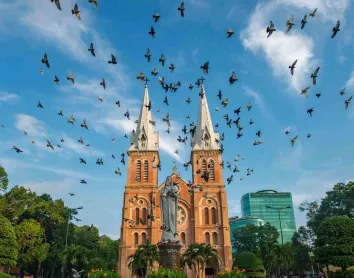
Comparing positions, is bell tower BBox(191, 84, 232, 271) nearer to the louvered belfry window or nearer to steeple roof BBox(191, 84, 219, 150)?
steeple roof BBox(191, 84, 219, 150)

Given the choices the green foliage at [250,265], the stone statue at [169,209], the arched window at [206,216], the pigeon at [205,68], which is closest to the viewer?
the pigeon at [205,68]

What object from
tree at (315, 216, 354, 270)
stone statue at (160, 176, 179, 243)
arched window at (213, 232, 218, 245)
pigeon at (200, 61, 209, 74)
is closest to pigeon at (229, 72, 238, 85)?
pigeon at (200, 61, 209, 74)

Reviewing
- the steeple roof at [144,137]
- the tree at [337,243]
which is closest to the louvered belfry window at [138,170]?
the steeple roof at [144,137]

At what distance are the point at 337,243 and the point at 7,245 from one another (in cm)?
2645

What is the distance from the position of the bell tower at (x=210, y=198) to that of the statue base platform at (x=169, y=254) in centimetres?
2263

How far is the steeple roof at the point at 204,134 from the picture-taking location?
46.8 m

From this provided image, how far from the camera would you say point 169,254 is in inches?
578

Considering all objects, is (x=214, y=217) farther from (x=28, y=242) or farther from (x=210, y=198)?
(x=28, y=242)

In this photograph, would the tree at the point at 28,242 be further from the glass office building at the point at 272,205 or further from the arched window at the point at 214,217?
the glass office building at the point at 272,205

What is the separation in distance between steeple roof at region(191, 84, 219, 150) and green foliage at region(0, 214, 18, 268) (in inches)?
1022

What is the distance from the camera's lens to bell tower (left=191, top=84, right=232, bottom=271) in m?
40.3

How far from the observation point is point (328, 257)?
22000 millimetres

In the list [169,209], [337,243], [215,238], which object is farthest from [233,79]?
[215,238]

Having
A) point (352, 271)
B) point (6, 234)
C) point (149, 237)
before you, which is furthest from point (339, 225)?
point (6, 234)
